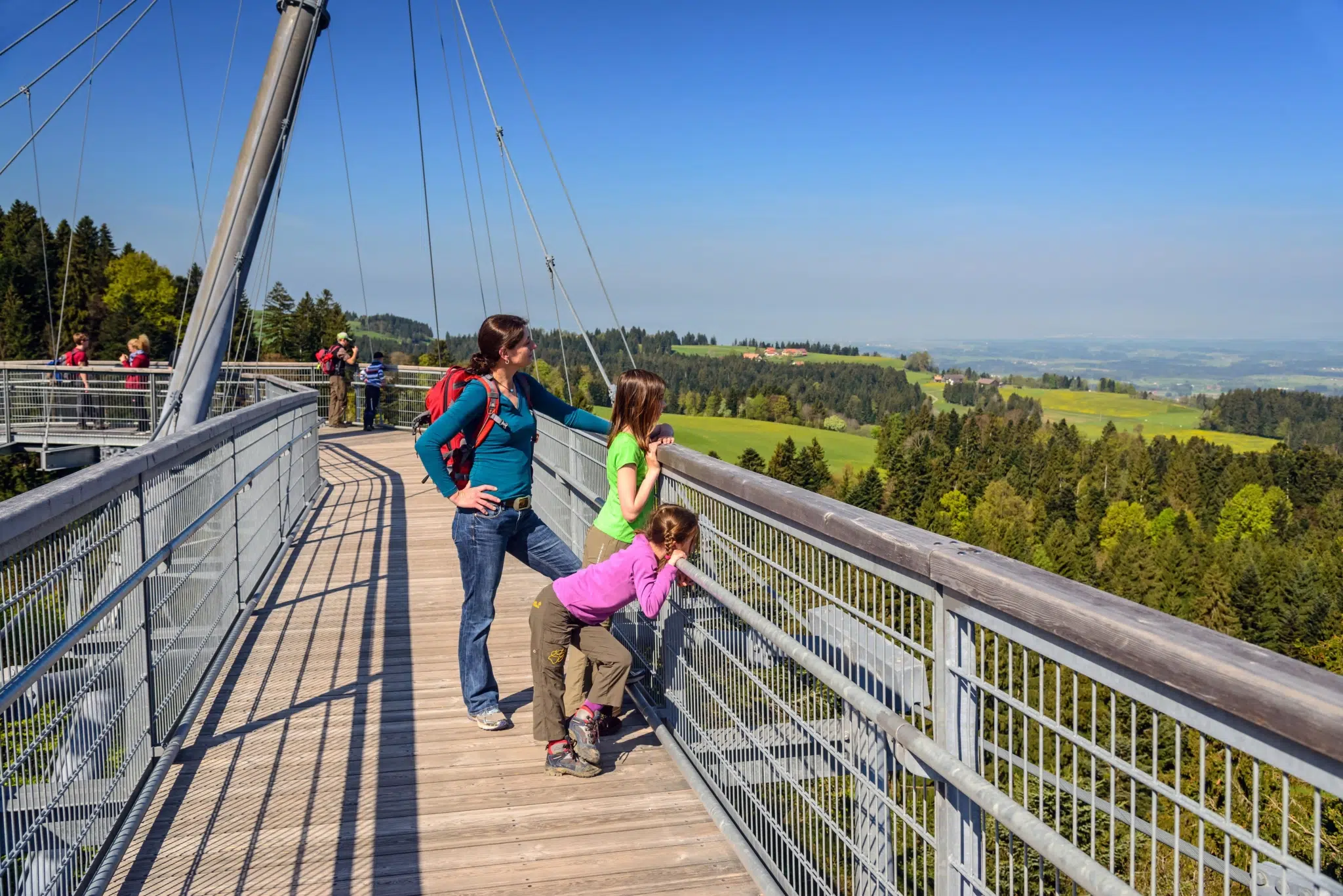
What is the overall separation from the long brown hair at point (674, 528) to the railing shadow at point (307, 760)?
1315 mm

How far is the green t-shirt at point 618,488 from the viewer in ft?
14.8

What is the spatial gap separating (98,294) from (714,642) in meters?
136

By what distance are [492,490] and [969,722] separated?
8.87 ft

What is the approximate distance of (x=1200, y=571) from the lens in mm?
118812

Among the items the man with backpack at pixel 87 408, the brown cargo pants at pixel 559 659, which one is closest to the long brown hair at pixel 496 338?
the brown cargo pants at pixel 559 659

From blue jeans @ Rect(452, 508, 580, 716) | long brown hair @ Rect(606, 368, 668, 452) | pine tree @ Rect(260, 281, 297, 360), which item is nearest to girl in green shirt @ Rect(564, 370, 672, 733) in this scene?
long brown hair @ Rect(606, 368, 668, 452)

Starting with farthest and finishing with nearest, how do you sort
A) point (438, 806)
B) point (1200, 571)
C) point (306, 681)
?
1. point (1200, 571)
2. point (306, 681)
3. point (438, 806)

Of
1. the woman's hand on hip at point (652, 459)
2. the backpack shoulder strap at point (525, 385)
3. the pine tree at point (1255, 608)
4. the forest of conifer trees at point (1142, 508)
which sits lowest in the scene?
Result: the pine tree at point (1255, 608)

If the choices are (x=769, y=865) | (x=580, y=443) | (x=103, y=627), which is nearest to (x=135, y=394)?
(x=580, y=443)

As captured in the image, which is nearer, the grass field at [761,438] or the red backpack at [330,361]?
the red backpack at [330,361]

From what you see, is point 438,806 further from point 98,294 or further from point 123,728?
point 98,294

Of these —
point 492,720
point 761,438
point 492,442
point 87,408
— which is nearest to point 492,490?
point 492,442

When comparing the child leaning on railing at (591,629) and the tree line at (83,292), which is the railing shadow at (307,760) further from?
the tree line at (83,292)

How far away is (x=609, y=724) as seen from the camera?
488cm
